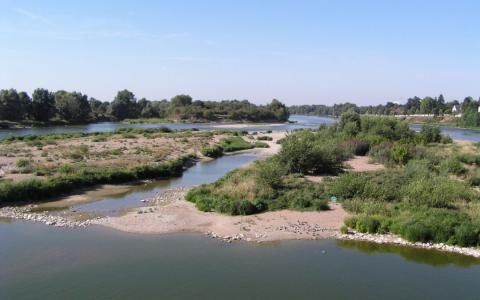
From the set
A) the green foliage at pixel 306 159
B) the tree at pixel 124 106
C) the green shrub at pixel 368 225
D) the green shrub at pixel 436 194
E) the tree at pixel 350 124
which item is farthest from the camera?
the tree at pixel 124 106

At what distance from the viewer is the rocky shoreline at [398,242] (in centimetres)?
2009

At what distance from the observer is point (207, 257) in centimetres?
1947

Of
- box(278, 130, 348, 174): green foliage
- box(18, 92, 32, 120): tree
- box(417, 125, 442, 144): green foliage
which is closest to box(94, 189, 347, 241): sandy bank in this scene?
box(278, 130, 348, 174): green foliage

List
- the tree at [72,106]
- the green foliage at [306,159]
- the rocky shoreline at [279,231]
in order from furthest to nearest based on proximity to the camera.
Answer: the tree at [72,106] → the green foliage at [306,159] → the rocky shoreline at [279,231]

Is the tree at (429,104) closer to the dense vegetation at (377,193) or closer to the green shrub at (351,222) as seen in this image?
the dense vegetation at (377,193)

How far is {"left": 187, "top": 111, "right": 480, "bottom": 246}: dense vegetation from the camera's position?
72.5 ft

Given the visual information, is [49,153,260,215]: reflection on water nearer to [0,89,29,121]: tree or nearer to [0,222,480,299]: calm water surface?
[0,222,480,299]: calm water surface

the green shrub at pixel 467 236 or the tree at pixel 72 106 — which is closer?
the green shrub at pixel 467 236

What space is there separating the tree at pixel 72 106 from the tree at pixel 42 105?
6988mm

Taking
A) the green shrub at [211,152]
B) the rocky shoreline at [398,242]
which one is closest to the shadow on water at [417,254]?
the rocky shoreline at [398,242]

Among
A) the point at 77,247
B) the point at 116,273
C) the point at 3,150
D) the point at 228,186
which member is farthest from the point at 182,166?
the point at 116,273

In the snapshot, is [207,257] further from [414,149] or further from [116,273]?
[414,149]

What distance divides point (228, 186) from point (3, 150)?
109 feet

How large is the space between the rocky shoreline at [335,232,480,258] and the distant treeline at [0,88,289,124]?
357ft
